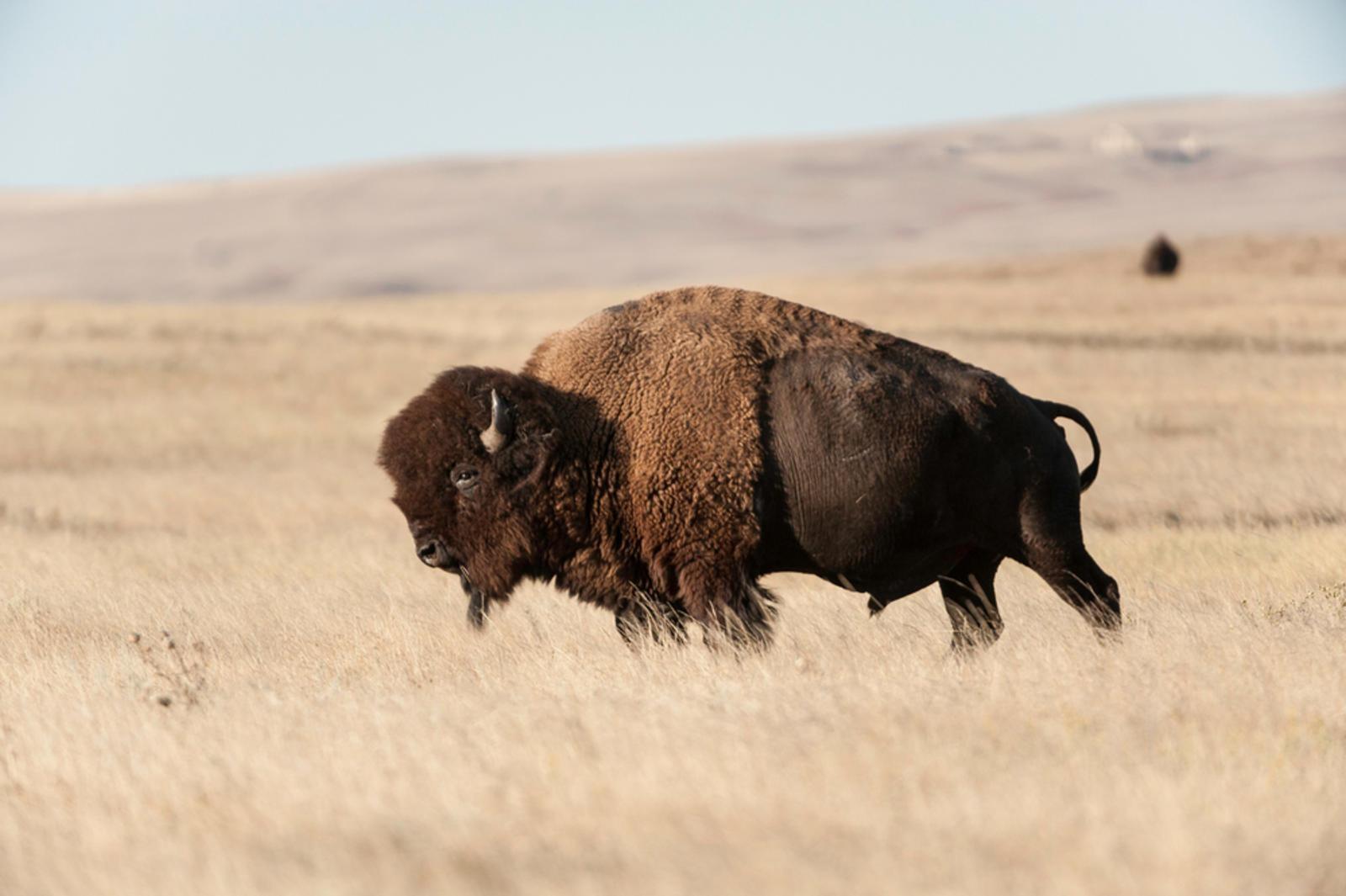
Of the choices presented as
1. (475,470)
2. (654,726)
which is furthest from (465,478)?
(654,726)

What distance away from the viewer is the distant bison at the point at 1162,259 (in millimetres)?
44781

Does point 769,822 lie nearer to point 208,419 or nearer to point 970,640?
point 970,640

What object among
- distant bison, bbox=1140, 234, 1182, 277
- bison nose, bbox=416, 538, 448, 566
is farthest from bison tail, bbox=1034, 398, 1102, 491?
distant bison, bbox=1140, 234, 1182, 277

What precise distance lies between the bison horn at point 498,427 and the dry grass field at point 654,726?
0.99 meters

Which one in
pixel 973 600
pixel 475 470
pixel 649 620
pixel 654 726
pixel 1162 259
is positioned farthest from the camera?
pixel 1162 259

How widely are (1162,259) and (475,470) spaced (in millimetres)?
39918

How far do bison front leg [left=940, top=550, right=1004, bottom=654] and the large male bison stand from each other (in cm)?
2

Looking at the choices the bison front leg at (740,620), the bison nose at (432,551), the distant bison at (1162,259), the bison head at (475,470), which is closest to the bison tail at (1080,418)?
the bison front leg at (740,620)

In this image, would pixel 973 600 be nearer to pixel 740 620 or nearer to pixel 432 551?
pixel 740 620

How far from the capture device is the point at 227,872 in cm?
431

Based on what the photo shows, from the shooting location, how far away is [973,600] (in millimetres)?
8125

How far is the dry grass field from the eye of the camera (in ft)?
14.0

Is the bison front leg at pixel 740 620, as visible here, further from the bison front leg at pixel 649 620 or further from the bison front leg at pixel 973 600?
the bison front leg at pixel 973 600

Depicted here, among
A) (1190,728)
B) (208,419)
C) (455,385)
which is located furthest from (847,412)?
(208,419)
